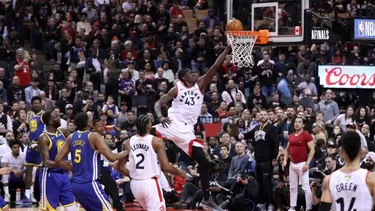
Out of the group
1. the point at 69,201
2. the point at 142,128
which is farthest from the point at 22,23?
the point at 142,128

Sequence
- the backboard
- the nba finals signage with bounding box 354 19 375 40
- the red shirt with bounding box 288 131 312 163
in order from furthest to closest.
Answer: the nba finals signage with bounding box 354 19 375 40 → the backboard → the red shirt with bounding box 288 131 312 163

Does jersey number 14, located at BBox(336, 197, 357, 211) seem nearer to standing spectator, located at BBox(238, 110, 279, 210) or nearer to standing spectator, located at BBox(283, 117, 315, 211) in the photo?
standing spectator, located at BBox(283, 117, 315, 211)

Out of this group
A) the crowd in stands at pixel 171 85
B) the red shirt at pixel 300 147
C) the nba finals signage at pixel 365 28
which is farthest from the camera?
the nba finals signage at pixel 365 28

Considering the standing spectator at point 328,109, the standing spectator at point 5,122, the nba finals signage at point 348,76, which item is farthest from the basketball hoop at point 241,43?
the nba finals signage at point 348,76

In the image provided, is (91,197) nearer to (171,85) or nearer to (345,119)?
(345,119)

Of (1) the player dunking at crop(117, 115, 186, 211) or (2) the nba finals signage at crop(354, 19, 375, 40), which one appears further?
(2) the nba finals signage at crop(354, 19, 375, 40)

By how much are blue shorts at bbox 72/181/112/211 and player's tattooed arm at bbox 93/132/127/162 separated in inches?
18.2

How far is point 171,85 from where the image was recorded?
23.2m

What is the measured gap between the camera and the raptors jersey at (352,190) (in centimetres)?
808

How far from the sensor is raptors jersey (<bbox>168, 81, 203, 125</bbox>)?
1364 cm

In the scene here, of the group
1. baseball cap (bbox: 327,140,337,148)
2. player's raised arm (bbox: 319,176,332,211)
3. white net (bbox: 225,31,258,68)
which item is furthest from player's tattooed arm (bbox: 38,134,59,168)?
baseball cap (bbox: 327,140,337,148)

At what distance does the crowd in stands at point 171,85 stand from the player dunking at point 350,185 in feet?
23.6

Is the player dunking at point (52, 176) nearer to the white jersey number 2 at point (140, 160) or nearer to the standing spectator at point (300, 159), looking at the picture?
the white jersey number 2 at point (140, 160)

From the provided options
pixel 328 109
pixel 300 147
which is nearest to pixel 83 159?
pixel 300 147
